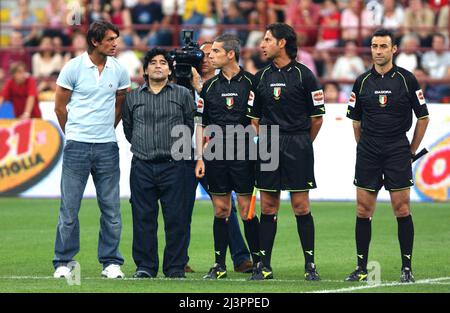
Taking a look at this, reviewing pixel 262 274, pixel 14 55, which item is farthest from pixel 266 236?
pixel 14 55

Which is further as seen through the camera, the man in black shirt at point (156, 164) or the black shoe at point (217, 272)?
the black shoe at point (217, 272)

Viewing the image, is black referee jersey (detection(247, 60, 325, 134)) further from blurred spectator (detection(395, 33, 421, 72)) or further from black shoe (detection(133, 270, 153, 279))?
blurred spectator (detection(395, 33, 421, 72))

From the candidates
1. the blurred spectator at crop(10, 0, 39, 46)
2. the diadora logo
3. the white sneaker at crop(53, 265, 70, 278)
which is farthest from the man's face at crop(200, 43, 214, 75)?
the blurred spectator at crop(10, 0, 39, 46)

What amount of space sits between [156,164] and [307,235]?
166 cm

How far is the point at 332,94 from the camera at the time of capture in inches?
915

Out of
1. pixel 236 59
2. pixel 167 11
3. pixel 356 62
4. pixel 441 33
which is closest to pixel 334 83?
pixel 356 62

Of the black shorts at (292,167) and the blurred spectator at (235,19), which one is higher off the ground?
the blurred spectator at (235,19)

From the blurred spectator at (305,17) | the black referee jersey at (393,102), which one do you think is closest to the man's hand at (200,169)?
the black referee jersey at (393,102)

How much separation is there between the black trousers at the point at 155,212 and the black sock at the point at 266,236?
2.71 feet

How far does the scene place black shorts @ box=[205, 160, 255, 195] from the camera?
1216 cm

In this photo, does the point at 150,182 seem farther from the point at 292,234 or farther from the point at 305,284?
the point at 292,234

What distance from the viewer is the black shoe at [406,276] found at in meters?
11.6

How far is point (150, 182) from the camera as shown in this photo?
39.9 feet

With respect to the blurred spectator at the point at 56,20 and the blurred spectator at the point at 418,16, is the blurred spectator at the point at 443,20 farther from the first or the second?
the blurred spectator at the point at 56,20
